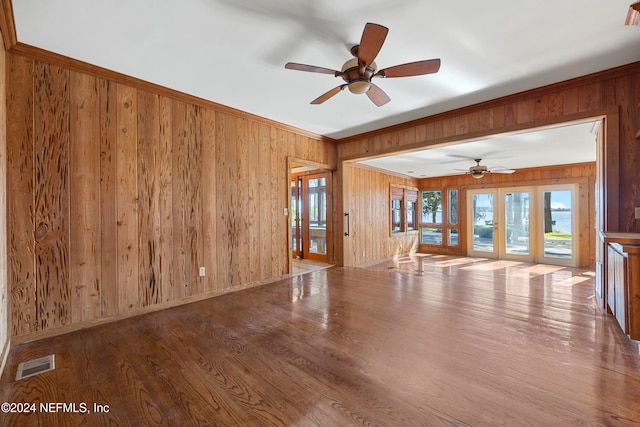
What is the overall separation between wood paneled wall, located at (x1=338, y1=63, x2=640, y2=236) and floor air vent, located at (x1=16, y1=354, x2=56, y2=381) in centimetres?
486

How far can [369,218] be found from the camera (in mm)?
7121

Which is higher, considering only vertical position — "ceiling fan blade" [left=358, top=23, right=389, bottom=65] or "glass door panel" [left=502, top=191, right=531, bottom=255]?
"ceiling fan blade" [left=358, top=23, right=389, bottom=65]

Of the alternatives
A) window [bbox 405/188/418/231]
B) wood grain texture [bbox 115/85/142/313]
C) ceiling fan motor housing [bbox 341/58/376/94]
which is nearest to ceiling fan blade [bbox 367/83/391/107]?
ceiling fan motor housing [bbox 341/58/376/94]

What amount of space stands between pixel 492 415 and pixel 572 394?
0.61m

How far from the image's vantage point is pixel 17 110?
2391 millimetres

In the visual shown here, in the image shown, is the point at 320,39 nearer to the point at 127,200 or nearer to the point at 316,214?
the point at 127,200

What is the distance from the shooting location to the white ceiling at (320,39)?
1.99 metres

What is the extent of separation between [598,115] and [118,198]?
5.21 metres

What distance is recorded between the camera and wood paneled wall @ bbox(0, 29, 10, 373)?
6.82ft

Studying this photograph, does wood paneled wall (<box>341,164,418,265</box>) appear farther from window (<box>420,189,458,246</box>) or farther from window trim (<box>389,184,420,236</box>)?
window (<box>420,189,458,246</box>)

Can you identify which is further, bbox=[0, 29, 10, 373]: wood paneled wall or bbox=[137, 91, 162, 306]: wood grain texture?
bbox=[137, 91, 162, 306]: wood grain texture

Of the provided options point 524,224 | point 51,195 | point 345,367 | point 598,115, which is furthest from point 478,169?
point 51,195

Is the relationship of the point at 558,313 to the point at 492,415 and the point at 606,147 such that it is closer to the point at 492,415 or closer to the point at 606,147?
the point at 606,147

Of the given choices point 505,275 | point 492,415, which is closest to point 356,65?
point 492,415
